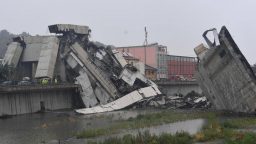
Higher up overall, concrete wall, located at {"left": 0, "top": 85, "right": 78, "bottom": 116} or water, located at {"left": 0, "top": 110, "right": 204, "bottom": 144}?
concrete wall, located at {"left": 0, "top": 85, "right": 78, "bottom": 116}

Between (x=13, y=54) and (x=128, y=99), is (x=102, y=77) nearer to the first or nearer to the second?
(x=128, y=99)

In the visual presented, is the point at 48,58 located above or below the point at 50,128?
above

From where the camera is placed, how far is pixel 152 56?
89.9 meters

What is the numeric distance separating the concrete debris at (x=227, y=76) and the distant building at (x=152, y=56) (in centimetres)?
4885

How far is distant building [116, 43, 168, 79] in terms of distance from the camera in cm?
8985

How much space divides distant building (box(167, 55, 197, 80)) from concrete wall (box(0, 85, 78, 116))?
140ft

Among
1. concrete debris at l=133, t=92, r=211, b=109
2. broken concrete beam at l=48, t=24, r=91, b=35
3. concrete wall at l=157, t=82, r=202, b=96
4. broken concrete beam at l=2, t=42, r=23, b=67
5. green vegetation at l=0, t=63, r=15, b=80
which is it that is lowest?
concrete debris at l=133, t=92, r=211, b=109

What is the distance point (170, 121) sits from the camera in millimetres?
32750

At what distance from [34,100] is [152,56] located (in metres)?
45.5

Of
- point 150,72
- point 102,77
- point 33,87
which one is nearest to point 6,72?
point 33,87

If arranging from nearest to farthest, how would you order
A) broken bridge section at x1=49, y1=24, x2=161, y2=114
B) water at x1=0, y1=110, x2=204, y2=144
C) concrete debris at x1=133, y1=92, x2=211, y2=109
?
water at x1=0, y1=110, x2=204, y2=144
concrete debris at x1=133, y1=92, x2=211, y2=109
broken bridge section at x1=49, y1=24, x2=161, y2=114

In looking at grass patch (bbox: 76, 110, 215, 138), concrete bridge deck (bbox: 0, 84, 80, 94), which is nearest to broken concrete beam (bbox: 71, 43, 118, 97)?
concrete bridge deck (bbox: 0, 84, 80, 94)

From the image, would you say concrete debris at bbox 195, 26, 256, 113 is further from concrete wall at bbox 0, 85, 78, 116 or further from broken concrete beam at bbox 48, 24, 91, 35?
broken concrete beam at bbox 48, 24, 91, 35

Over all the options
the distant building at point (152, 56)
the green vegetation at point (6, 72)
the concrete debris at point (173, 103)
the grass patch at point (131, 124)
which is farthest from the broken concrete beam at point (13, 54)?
the distant building at point (152, 56)
